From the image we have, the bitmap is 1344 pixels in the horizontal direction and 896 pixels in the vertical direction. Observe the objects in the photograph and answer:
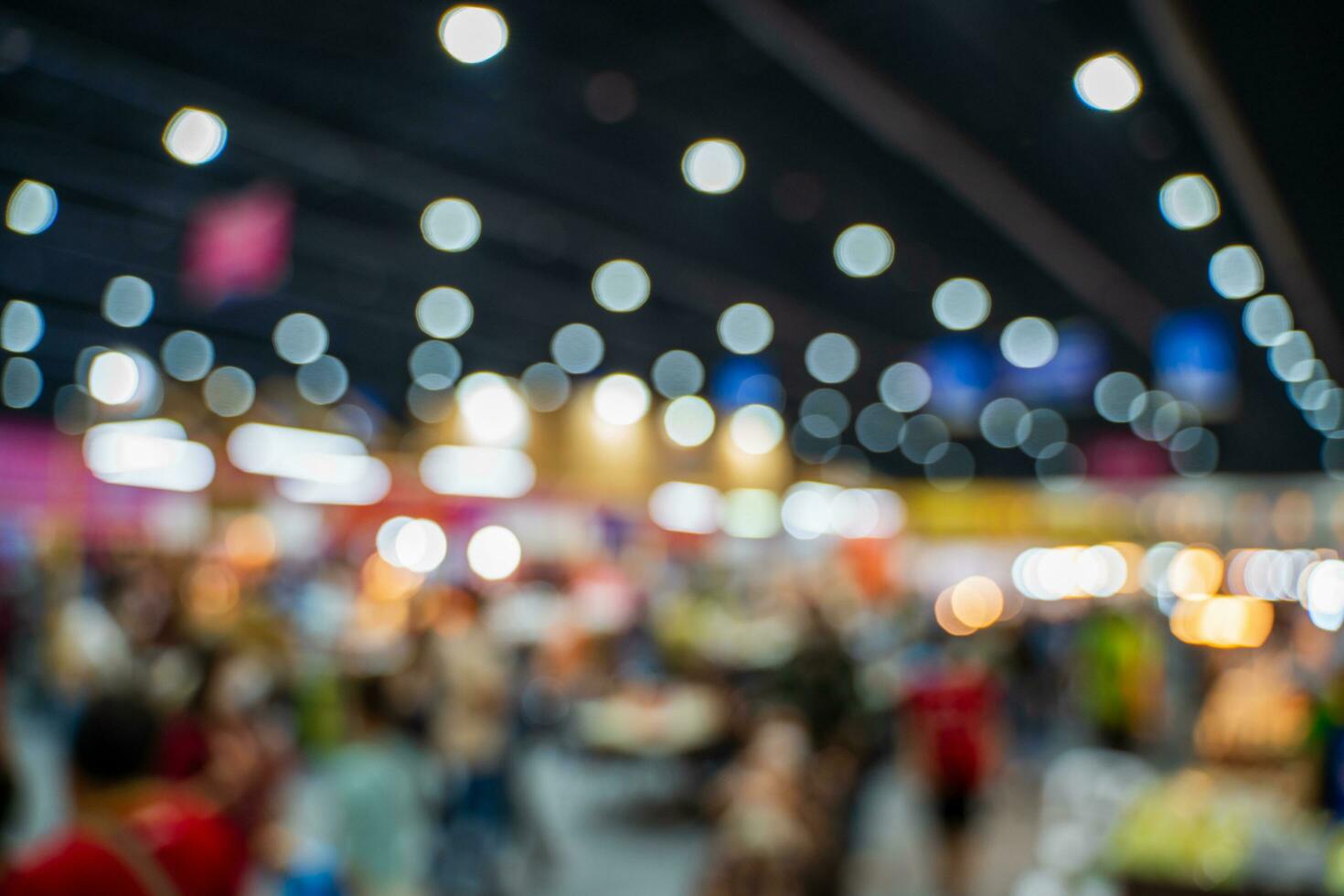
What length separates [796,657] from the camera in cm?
668

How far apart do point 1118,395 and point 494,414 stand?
15775 mm

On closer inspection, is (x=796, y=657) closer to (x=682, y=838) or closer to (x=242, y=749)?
(x=682, y=838)

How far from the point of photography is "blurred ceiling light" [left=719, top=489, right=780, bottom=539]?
1552 centimetres

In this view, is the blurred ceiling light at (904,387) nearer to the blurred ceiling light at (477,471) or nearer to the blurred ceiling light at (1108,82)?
the blurred ceiling light at (477,471)

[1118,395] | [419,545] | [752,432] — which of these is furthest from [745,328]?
[1118,395]

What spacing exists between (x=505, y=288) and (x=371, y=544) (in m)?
3.97

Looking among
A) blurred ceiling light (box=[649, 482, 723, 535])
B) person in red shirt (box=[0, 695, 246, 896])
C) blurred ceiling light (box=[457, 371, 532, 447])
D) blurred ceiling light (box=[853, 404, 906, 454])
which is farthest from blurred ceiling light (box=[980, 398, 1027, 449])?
person in red shirt (box=[0, 695, 246, 896])

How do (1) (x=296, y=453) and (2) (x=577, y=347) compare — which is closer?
(1) (x=296, y=453)

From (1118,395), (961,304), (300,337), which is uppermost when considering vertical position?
(1118,395)

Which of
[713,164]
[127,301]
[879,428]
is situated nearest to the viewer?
[713,164]

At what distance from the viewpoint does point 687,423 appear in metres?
14.6

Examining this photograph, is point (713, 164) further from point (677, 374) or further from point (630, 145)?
point (677, 374)

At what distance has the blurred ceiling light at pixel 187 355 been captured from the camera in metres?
19.2

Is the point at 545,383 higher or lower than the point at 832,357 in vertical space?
lower
